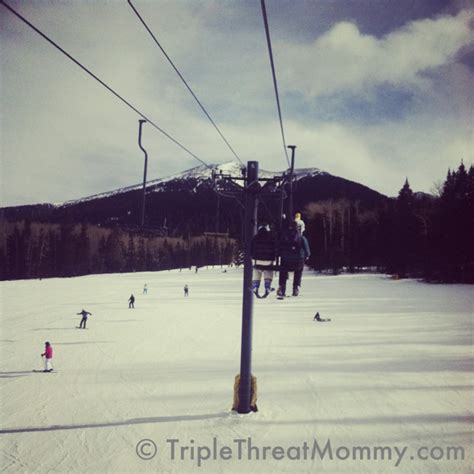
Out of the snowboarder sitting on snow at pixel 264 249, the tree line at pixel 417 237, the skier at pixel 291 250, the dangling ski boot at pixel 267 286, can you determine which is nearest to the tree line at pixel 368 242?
the tree line at pixel 417 237

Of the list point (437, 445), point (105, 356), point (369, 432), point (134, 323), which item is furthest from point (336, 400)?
point (134, 323)

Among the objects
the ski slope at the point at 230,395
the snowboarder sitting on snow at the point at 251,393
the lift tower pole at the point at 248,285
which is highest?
the lift tower pole at the point at 248,285

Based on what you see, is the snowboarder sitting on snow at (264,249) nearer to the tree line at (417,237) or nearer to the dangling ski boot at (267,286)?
the dangling ski boot at (267,286)

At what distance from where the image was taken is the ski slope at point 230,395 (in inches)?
302

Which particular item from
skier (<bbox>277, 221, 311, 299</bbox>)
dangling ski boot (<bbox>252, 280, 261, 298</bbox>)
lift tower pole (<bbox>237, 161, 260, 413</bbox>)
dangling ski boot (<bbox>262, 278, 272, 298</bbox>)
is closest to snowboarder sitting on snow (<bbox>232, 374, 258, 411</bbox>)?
lift tower pole (<bbox>237, 161, 260, 413</bbox>)

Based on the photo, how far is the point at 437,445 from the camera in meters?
7.96

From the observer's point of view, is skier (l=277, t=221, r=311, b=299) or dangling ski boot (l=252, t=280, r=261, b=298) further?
dangling ski boot (l=252, t=280, r=261, b=298)

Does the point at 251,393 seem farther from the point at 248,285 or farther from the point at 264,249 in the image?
the point at 264,249

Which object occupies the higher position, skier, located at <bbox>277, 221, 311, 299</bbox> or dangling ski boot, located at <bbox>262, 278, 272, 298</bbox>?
skier, located at <bbox>277, 221, 311, 299</bbox>

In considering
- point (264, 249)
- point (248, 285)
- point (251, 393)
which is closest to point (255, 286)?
point (248, 285)

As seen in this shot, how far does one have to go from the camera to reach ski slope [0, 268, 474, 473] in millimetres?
7664

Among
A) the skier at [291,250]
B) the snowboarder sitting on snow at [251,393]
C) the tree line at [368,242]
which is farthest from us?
the tree line at [368,242]

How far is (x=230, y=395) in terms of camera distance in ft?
35.7

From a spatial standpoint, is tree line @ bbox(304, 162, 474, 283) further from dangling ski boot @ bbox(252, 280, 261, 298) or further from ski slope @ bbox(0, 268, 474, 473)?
dangling ski boot @ bbox(252, 280, 261, 298)
